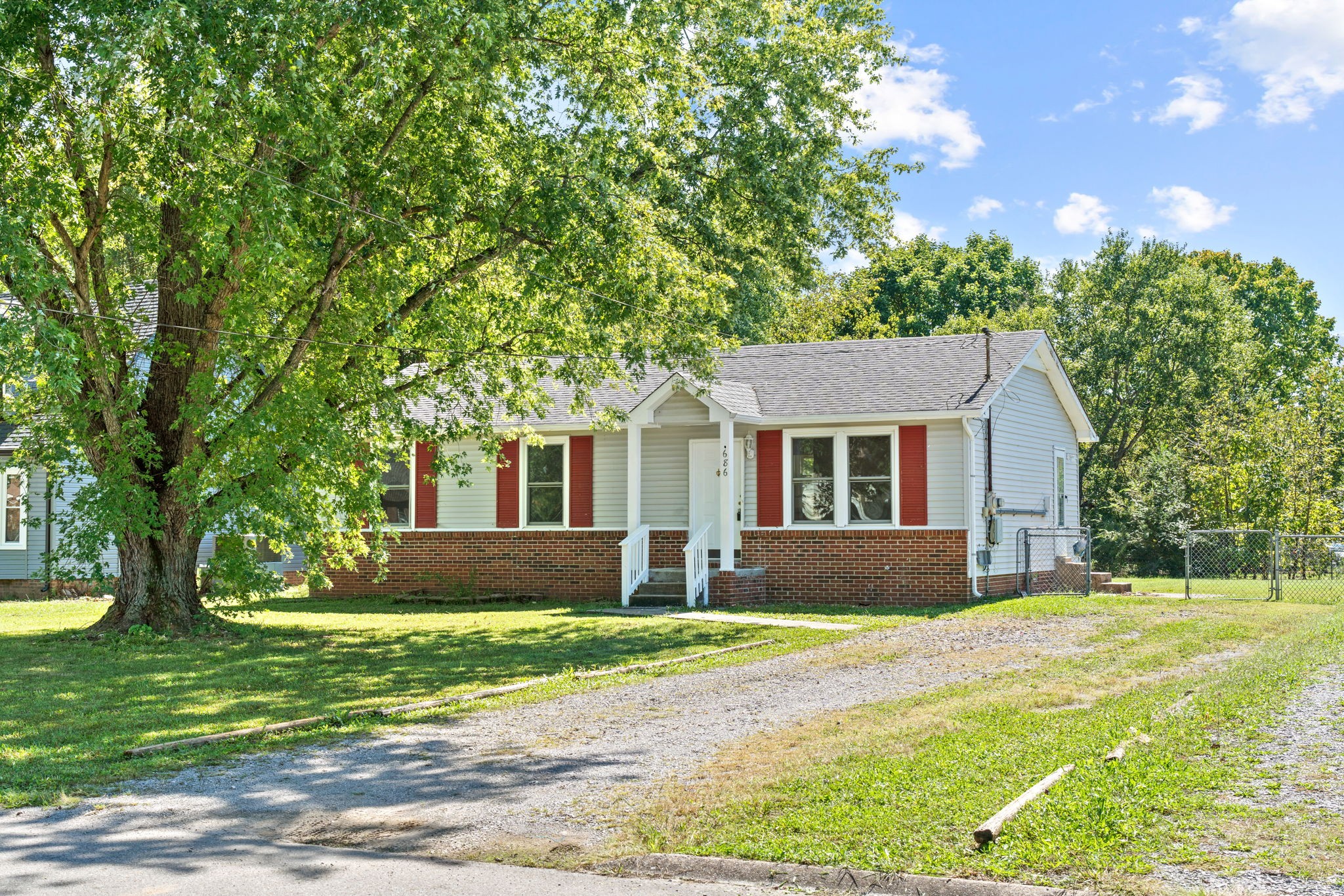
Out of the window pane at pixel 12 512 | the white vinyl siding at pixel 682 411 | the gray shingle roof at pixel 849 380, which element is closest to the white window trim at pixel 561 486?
the gray shingle roof at pixel 849 380

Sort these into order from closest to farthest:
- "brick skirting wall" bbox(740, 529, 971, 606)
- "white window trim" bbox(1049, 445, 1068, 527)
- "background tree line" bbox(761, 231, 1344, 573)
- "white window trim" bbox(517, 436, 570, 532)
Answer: "brick skirting wall" bbox(740, 529, 971, 606) → "white window trim" bbox(517, 436, 570, 532) → "white window trim" bbox(1049, 445, 1068, 527) → "background tree line" bbox(761, 231, 1344, 573)

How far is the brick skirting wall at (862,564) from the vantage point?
67.6 feet

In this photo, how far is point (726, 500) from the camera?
21.1 m

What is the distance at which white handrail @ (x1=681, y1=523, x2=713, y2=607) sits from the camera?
68.2 feet

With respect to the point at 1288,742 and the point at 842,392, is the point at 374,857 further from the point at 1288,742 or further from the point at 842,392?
the point at 842,392

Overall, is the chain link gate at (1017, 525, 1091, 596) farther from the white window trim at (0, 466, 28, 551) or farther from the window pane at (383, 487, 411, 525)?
the white window trim at (0, 466, 28, 551)

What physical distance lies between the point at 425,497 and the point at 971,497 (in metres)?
10.9

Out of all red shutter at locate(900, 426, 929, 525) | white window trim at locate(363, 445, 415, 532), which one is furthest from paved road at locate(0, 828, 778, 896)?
white window trim at locate(363, 445, 415, 532)

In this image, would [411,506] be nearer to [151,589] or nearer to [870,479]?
[151,589]

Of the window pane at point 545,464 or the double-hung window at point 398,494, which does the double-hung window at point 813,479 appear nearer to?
the window pane at point 545,464

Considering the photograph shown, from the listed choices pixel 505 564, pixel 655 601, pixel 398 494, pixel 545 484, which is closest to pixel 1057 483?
pixel 655 601

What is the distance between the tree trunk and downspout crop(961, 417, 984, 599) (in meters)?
12.4

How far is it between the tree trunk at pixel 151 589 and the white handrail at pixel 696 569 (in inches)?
322

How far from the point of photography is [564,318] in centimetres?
1788
